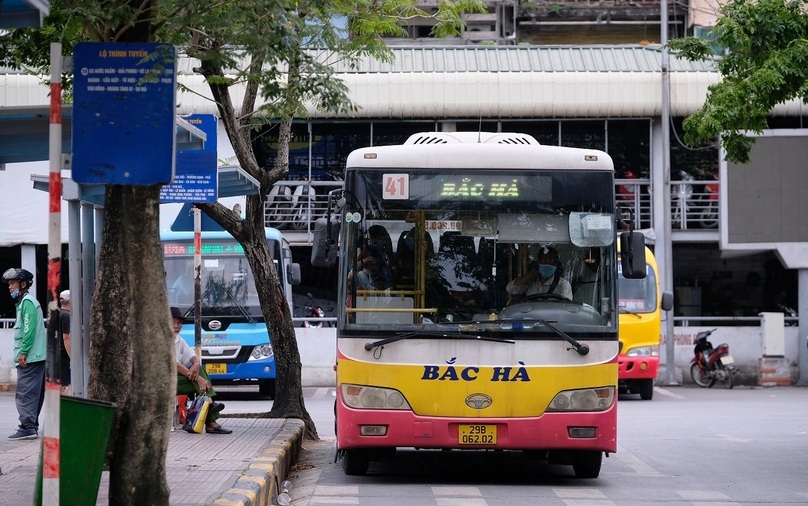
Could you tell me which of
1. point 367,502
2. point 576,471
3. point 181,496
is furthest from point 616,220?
point 181,496

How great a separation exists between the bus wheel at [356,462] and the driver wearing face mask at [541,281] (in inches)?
82.0

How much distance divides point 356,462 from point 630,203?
18.3 m

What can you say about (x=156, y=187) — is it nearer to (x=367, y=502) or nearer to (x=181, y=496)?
(x=181, y=496)

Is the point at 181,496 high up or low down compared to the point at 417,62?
down

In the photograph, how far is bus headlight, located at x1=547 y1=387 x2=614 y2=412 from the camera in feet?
32.7

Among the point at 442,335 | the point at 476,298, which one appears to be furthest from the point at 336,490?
the point at 476,298

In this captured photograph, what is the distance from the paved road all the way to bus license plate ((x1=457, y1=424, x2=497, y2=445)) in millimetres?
422

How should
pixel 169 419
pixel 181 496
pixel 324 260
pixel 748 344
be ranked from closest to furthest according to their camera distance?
pixel 169 419 → pixel 181 496 → pixel 324 260 → pixel 748 344

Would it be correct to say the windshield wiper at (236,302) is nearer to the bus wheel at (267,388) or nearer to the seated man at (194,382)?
the bus wheel at (267,388)

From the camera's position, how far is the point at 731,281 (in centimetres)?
3147

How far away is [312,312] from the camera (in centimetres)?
2800

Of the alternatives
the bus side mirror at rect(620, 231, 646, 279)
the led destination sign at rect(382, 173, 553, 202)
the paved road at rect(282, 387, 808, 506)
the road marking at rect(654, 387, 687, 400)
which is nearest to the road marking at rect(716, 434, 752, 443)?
the paved road at rect(282, 387, 808, 506)

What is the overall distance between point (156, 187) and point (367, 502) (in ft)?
11.8

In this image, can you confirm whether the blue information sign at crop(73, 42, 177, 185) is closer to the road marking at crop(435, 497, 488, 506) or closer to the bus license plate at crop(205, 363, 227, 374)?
the road marking at crop(435, 497, 488, 506)
